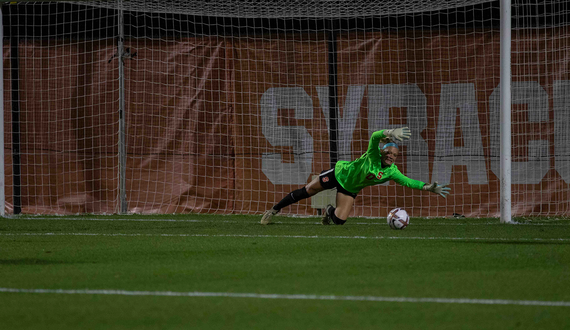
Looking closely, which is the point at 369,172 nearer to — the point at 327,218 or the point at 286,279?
the point at 327,218

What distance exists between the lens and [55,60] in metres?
12.8

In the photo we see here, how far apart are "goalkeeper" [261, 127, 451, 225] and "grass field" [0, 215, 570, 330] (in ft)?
2.17

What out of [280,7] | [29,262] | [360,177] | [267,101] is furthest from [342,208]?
[29,262]

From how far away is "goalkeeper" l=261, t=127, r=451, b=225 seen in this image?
9.31 m

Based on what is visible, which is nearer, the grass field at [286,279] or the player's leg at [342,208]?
the grass field at [286,279]

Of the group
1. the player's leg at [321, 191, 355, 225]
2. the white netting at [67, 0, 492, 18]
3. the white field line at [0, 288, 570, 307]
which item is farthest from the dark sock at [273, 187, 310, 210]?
the white field line at [0, 288, 570, 307]

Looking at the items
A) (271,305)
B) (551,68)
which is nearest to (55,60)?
(551,68)

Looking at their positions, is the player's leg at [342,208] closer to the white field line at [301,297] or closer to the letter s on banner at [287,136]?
the letter s on banner at [287,136]

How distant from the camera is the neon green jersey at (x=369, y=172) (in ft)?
30.5

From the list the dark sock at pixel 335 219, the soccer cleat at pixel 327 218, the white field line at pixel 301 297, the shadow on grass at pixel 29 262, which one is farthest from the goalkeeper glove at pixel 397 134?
the white field line at pixel 301 297

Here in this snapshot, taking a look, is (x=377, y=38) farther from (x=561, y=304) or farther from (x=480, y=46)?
(x=561, y=304)

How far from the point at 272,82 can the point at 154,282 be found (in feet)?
24.8

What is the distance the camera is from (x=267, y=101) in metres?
12.4

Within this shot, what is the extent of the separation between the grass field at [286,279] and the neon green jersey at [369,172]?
720 mm
